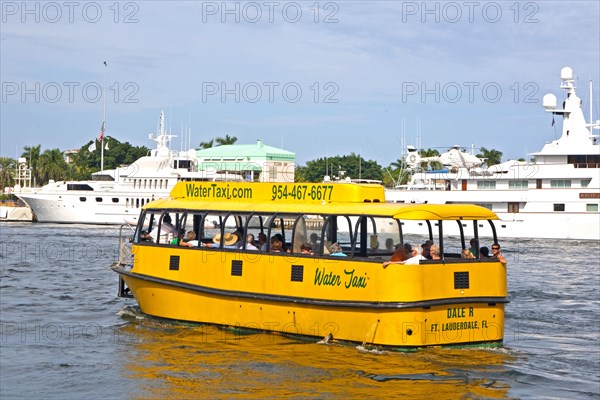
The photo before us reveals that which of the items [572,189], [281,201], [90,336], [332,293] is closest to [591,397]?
[332,293]

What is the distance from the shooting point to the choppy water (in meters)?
15.2

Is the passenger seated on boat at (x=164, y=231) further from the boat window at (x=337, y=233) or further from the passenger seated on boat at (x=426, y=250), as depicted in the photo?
the passenger seated on boat at (x=426, y=250)

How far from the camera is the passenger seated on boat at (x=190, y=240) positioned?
2034cm

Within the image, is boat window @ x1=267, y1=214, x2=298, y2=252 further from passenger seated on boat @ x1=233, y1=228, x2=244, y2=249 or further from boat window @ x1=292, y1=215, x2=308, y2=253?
passenger seated on boat @ x1=233, y1=228, x2=244, y2=249

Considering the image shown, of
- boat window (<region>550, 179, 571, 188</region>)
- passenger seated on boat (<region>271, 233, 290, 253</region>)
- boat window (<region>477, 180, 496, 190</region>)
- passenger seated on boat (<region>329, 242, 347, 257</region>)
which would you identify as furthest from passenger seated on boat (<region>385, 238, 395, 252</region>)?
boat window (<region>477, 180, 496, 190</region>)

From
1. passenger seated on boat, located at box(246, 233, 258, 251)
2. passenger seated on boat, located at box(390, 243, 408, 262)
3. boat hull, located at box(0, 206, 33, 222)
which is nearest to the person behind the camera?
passenger seated on boat, located at box(390, 243, 408, 262)

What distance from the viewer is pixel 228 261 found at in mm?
19375

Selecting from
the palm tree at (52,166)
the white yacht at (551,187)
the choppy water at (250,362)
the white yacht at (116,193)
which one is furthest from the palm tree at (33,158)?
the choppy water at (250,362)

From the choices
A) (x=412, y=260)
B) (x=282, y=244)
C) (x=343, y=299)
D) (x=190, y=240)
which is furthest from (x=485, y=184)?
(x=412, y=260)

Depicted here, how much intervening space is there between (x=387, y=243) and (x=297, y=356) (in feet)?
11.5

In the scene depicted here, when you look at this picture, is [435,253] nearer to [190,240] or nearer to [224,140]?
[190,240]

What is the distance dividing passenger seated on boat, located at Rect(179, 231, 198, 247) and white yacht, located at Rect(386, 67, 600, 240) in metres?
44.9

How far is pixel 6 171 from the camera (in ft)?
406

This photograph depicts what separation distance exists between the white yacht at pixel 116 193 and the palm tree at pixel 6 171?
109 feet
